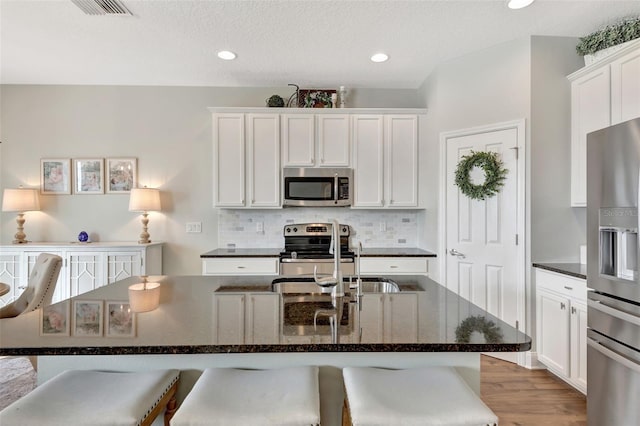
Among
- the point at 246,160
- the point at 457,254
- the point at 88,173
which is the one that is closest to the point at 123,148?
the point at 88,173

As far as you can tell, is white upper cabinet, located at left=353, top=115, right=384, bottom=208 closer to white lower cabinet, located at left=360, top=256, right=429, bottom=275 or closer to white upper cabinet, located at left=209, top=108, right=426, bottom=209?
white upper cabinet, located at left=209, top=108, right=426, bottom=209

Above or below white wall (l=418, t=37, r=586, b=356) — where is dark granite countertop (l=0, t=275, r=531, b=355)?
below

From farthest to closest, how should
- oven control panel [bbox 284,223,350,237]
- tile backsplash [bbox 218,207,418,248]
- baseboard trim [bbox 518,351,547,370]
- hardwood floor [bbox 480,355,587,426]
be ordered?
tile backsplash [bbox 218,207,418,248] → oven control panel [bbox 284,223,350,237] → baseboard trim [bbox 518,351,547,370] → hardwood floor [bbox 480,355,587,426]

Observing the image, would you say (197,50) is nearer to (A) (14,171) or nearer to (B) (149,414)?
(A) (14,171)

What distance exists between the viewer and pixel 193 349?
0.99 m

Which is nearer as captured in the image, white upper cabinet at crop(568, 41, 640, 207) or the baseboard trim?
white upper cabinet at crop(568, 41, 640, 207)

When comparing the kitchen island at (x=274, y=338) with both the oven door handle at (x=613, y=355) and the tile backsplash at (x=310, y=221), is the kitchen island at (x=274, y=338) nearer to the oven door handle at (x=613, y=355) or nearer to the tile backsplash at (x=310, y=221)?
the oven door handle at (x=613, y=355)

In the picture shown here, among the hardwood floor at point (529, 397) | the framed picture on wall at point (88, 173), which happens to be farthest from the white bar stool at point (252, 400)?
the framed picture on wall at point (88, 173)

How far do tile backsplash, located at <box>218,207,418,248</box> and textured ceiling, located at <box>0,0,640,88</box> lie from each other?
1.50 m

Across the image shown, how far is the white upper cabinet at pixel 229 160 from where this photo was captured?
143 inches

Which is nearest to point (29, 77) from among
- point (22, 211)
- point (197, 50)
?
point (22, 211)

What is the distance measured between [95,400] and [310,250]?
2.83 m

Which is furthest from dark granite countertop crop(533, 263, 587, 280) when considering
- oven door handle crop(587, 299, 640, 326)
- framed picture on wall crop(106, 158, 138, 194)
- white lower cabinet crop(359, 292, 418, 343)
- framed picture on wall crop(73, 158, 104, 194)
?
framed picture on wall crop(73, 158, 104, 194)

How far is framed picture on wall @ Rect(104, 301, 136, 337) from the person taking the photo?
1.10 m
